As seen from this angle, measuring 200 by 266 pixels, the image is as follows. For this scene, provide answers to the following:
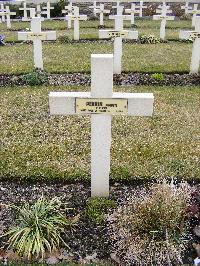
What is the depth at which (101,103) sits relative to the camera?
16.3ft

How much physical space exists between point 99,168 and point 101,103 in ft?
2.80

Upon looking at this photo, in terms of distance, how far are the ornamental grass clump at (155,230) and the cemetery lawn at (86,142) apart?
1368 millimetres

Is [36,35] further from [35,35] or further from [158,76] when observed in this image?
[158,76]

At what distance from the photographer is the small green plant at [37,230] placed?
4.42 metres

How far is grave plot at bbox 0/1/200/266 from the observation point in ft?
14.8

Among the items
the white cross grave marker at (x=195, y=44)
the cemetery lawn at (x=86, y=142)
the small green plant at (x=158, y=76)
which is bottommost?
the cemetery lawn at (x=86, y=142)

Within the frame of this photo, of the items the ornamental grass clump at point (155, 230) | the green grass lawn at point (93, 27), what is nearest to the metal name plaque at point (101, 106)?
the ornamental grass clump at point (155, 230)

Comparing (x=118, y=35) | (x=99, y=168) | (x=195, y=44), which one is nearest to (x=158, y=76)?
(x=195, y=44)

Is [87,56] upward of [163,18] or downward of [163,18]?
downward

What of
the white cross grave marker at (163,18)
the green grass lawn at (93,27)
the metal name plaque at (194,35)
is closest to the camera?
the metal name plaque at (194,35)

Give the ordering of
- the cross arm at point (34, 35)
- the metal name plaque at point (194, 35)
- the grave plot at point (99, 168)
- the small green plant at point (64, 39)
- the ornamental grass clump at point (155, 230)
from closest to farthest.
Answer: the ornamental grass clump at point (155, 230)
the grave plot at point (99, 168)
the cross arm at point (34, 35)
the metal name plaque at point (194, 35)
the small green plant at point (64, 39)

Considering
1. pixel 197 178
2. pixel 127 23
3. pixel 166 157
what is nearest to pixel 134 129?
pixel 166 157

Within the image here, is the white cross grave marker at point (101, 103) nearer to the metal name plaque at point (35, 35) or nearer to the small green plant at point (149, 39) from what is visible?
the metal name plaque at point (35, 35)

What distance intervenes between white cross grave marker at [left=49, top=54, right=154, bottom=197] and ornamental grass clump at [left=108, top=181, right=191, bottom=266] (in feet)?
2.95
